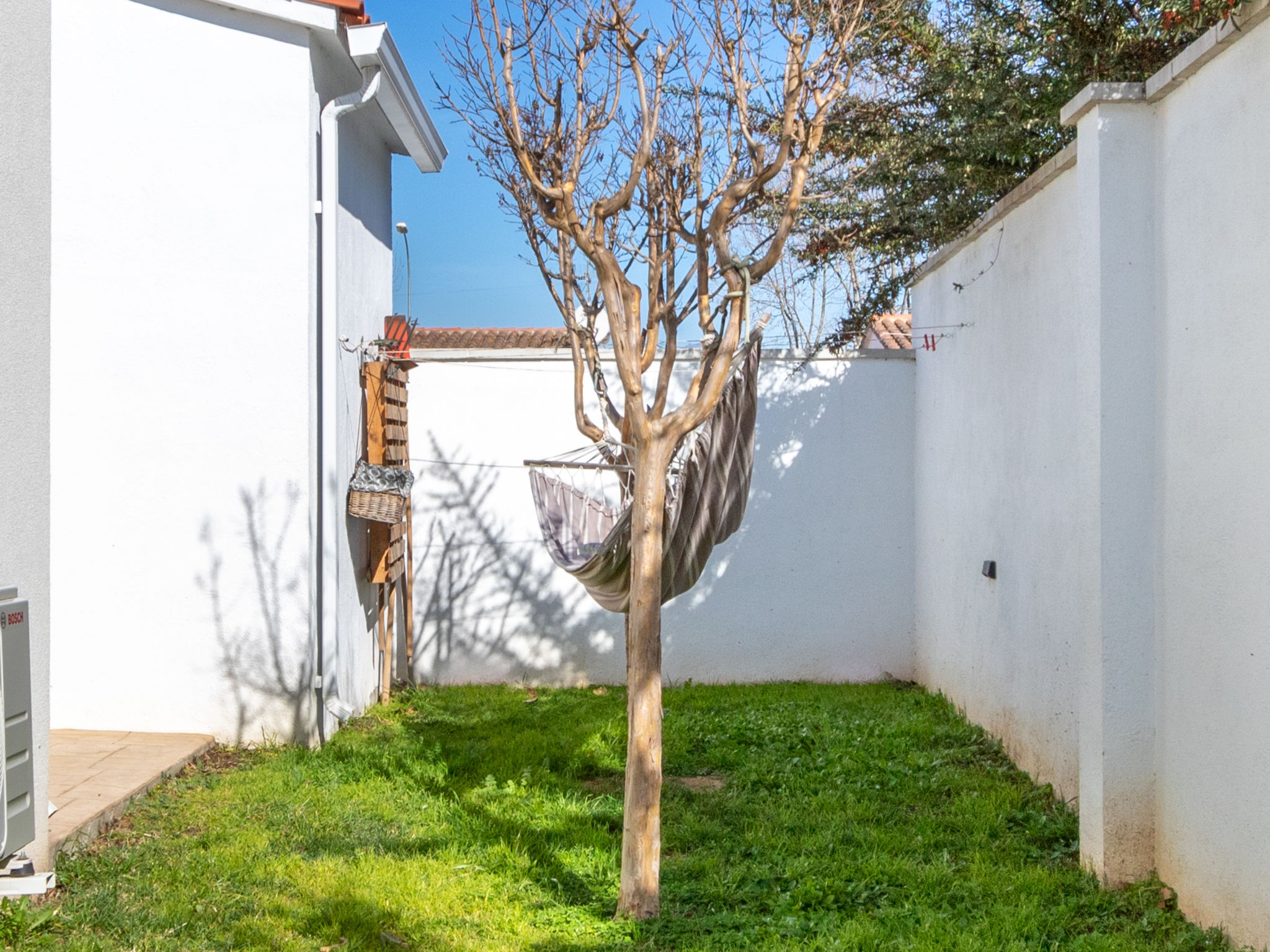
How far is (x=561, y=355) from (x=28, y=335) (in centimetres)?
392

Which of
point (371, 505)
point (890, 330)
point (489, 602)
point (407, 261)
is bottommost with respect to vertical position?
point (489, 602)

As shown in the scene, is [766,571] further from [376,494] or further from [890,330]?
[890,330]

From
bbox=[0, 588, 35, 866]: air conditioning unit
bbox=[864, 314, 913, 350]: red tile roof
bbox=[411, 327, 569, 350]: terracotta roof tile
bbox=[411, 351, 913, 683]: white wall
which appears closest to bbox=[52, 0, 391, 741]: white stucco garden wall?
bbox=[411, 351, 913, 683]: white wall

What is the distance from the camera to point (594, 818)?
4.02 metres

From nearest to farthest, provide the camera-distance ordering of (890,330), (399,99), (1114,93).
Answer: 1. (1114,93)
2. (399,99)
3. (890,330)

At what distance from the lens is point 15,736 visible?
1947 millimetres

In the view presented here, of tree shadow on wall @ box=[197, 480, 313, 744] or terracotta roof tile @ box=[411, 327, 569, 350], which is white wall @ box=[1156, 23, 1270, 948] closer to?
tree shadow on wall @ box=[197, 480, 313, 744]

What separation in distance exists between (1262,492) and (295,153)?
4.18 metres

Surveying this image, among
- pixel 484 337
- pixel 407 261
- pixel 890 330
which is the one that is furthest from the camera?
pixel 484 337

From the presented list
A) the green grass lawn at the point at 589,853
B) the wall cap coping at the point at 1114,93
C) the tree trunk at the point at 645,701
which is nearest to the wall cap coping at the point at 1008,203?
the wall cap coping at the point at 1114,93

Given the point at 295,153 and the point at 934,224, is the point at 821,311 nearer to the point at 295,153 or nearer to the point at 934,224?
the point at 934,224

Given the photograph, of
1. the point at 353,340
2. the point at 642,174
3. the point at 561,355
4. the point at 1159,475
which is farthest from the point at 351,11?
the point at 1159,475

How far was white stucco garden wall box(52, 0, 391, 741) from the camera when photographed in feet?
16.1

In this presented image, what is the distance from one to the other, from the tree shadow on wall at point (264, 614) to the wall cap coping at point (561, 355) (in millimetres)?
1904
